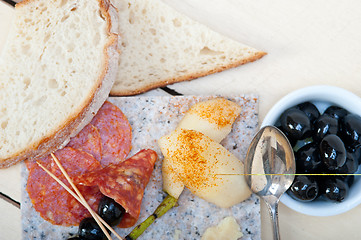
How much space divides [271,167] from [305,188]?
11 centimetres

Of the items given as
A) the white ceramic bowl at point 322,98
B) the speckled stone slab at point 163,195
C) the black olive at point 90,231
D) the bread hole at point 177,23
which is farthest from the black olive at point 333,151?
the black olive at point 90,231

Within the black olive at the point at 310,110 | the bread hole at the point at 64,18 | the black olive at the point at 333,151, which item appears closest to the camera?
the black olive at the point at 333,151

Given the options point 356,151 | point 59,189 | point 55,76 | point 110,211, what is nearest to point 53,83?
point 55,76

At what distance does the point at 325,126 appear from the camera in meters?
1.09

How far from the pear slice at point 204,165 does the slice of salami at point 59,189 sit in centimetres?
26

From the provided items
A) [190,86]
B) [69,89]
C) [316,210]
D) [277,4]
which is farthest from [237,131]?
[69,89]

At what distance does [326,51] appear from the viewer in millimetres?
1285

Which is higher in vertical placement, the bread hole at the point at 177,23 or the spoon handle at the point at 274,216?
the bread hole at the point at 177,23

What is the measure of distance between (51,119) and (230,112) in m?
0.57

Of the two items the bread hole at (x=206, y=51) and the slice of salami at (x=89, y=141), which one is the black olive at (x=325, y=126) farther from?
the slice of salami at (x=89, y=141)

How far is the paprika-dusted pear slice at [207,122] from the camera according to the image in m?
1.21

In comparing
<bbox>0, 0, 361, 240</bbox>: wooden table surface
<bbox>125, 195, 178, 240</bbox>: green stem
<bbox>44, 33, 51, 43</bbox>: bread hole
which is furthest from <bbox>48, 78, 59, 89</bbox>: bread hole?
<bbox>125, 195, 178, 240</bbox>: green stem

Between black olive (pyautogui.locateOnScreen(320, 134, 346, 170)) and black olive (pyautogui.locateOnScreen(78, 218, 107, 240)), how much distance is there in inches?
27.4

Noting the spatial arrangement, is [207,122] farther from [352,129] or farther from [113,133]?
[352,129]
